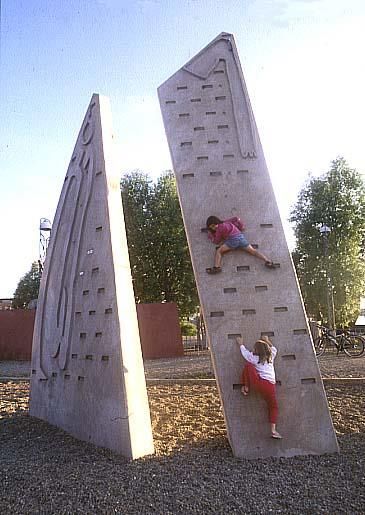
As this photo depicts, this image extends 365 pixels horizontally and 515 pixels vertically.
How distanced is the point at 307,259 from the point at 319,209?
7.63ft

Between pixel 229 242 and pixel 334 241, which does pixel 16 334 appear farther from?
pixel 229 242

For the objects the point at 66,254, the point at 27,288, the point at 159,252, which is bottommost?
the point at 66,254

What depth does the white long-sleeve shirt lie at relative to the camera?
5.92 metres

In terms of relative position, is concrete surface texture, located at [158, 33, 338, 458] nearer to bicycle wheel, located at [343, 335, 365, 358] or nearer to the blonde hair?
the blonde hair

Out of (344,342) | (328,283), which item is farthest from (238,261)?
(328,283)

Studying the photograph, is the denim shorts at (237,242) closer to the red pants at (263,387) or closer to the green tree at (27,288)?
the red pants at (263,387)

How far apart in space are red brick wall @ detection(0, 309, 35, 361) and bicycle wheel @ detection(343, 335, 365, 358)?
13300 mm

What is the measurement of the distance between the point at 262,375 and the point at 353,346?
491 inches

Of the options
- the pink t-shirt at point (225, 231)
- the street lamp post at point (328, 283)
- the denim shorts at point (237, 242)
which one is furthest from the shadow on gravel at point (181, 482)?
the street lamp post at point (328, 283)

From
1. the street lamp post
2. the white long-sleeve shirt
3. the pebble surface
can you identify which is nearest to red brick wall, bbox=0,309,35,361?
the street lamp post

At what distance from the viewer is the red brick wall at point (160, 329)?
2053cm

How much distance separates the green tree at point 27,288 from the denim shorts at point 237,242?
26.5 m

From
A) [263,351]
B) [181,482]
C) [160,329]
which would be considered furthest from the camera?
[160,329]

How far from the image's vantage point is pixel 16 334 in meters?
22.6
